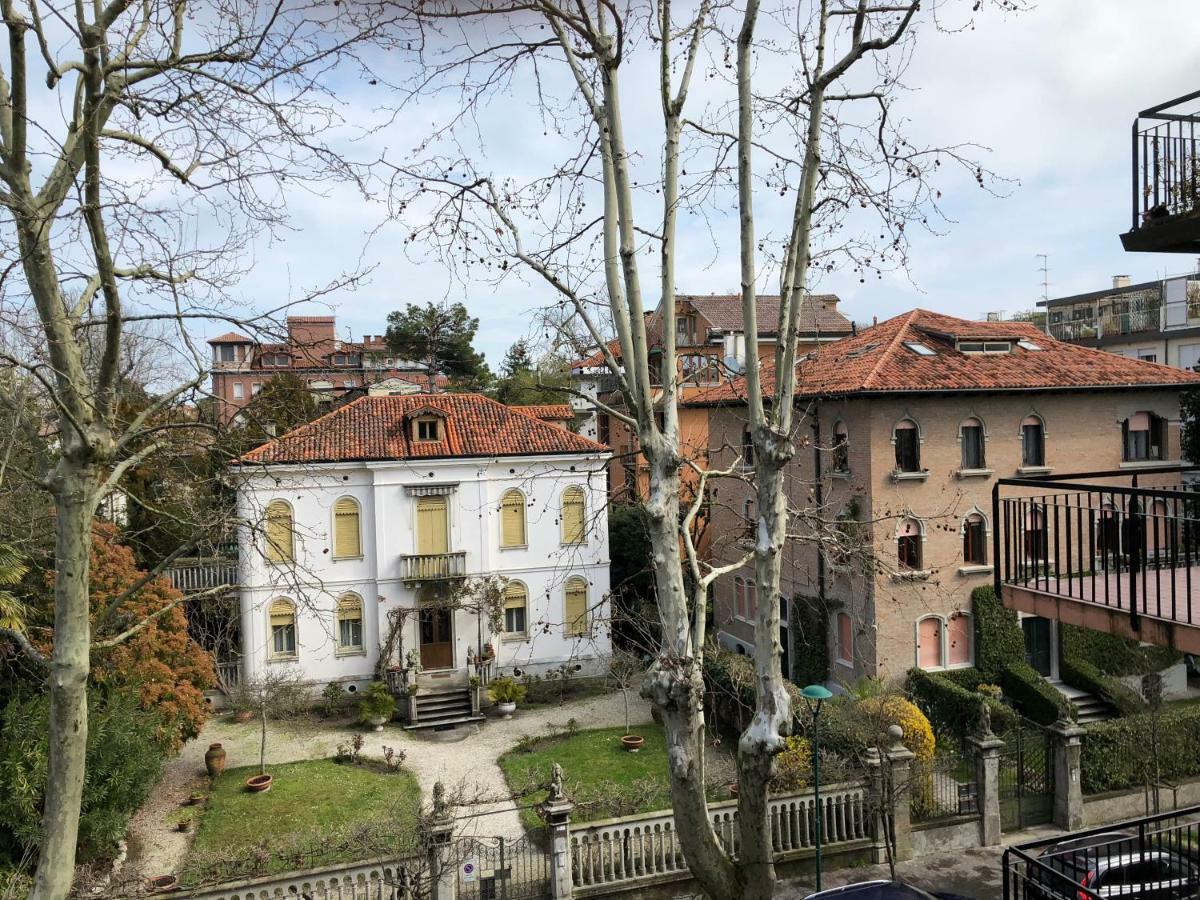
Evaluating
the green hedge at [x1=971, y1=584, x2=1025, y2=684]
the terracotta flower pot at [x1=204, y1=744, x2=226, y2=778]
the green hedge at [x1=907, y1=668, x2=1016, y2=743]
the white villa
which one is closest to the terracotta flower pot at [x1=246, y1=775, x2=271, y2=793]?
the terracotta flower pot at [x1=204, y1=744, x2=226, y2=778]

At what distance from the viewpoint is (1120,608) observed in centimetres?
732

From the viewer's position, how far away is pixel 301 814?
17.1m

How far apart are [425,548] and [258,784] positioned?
331 inches

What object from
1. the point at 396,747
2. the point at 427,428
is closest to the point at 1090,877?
the point at 396,747

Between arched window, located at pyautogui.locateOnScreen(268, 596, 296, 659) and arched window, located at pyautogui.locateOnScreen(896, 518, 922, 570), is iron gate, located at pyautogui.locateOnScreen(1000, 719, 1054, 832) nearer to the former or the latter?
arched window, located at pyautogui.locateOnScreen(896, 518, 922, 570)

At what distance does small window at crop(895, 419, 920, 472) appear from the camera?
21.1 m

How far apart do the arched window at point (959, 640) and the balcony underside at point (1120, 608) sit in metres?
12.7

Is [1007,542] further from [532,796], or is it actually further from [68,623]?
[532,796]

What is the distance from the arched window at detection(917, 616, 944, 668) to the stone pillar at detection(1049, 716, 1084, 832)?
5775 millimetres

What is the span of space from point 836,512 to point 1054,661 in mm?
6679

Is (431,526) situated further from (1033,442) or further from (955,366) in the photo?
(1033,442)

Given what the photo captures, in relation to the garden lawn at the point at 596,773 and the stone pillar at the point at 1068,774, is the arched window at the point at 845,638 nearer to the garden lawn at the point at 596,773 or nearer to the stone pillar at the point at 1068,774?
the garden lawn at the point at 596,773

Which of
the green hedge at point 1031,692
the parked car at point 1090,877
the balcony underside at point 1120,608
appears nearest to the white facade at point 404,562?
Answer: the green hedge at point 1031,692

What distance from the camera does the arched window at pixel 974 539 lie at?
21406 millimetres
